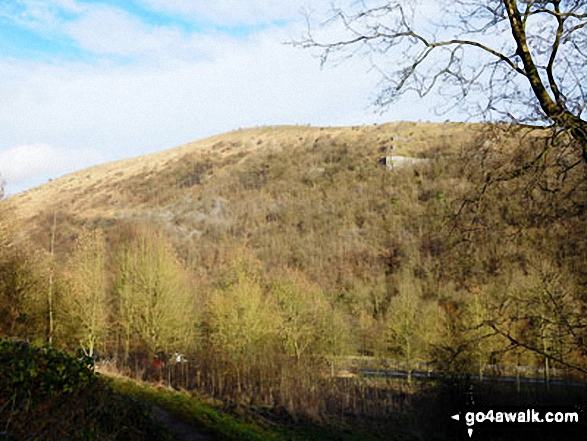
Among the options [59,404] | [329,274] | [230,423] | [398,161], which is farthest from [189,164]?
[59,404]

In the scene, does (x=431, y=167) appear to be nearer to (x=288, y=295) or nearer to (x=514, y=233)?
(x=288, y=295)

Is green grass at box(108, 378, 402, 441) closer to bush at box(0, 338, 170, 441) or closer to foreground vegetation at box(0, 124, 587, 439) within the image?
foreground vegetation at box(0, 124, 587, 439)

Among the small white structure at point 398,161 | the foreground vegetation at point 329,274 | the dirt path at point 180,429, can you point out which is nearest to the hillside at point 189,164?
the foreground vegetation at point 329,274

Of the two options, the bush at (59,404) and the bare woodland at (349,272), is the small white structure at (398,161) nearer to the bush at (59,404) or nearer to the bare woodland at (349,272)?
the bare woodland at (349,272)

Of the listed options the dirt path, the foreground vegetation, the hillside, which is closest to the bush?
the dirt path

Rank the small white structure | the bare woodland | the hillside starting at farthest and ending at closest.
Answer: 1. the hillside
2. the small white structure
3. the bare woodland

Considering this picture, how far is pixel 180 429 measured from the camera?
10.4 m

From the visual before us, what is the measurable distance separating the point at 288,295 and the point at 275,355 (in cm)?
650

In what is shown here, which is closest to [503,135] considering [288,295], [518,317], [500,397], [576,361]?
[518,317]

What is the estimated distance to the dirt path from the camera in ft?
32.4

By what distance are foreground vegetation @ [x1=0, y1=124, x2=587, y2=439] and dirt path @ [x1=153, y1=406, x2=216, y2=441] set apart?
477 cm

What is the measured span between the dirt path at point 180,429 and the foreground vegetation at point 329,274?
15.7 feet

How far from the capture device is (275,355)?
24500 millimetres

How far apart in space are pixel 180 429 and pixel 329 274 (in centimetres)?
4842
